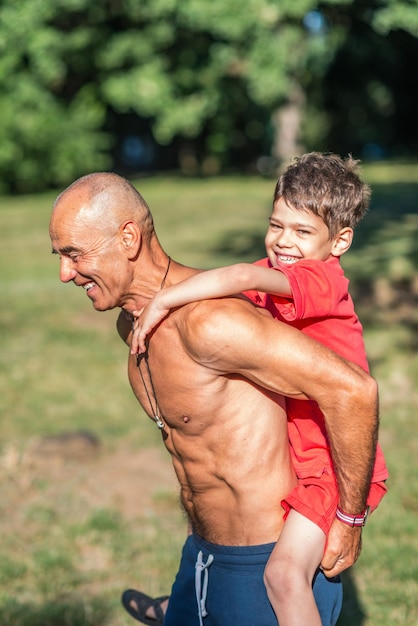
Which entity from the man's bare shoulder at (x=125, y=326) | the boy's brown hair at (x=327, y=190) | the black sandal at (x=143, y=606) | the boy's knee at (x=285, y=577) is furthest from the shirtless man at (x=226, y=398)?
the black sandal at (x=143, y=606)

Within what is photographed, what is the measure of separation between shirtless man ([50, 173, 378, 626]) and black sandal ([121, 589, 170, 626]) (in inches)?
27.8

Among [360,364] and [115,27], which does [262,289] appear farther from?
[115,27]

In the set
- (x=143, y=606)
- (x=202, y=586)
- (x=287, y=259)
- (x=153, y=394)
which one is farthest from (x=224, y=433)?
(x=143, y=606)

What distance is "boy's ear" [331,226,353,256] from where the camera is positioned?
3.14 m

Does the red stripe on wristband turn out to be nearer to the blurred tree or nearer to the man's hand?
the man's hand

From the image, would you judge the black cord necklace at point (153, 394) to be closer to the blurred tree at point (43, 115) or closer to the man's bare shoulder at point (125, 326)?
the man's bare shoulder at point (125, 326)

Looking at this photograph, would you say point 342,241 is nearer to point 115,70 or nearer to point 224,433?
point 224,433

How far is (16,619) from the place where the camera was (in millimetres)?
5180

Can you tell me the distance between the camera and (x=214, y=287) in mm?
2775

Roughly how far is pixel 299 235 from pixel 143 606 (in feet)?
5.87

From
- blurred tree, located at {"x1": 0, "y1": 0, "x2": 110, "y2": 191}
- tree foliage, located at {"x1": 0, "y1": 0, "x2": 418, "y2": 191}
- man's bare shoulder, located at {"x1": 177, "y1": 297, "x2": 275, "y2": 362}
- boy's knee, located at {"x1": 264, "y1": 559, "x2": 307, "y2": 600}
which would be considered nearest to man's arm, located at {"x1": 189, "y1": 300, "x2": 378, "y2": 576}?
man's bare shoulder, located at {"x1": 177, "y1": 297, "x2": 275, "y2": 362}

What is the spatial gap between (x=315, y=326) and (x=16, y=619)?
315 centimetres

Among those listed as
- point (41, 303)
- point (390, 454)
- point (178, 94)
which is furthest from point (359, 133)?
point (390, 454)

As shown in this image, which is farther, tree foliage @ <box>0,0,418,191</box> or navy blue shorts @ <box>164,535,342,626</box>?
tree foliage @ <box>0,0,418,191</box>
